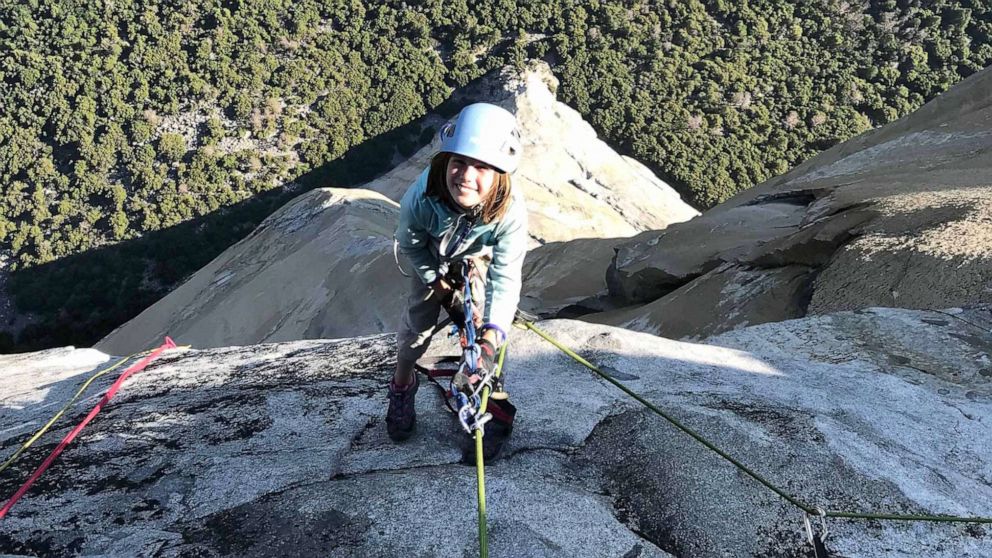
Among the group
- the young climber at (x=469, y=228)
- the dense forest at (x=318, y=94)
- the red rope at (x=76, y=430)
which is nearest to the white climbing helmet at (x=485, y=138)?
the young climber at (x=469, y=228)

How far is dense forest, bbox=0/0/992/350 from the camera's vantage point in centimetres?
3709

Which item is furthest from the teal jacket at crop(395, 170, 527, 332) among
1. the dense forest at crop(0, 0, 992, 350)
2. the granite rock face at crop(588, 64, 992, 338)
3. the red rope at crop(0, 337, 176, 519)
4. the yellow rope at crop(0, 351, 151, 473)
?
the dense forest at crop(0, 0, 992, 350)

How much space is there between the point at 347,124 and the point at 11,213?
20555 millimetres

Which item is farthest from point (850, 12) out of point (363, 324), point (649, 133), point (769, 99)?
point (363, 324)

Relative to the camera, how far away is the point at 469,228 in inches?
137

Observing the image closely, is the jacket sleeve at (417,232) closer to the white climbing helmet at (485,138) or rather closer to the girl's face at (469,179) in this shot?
the girl's face at (469,179)

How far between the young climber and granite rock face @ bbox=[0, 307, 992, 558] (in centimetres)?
64

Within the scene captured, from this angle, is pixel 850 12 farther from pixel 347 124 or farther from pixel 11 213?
pixel 11 213

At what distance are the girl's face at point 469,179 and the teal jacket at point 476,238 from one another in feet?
0.62

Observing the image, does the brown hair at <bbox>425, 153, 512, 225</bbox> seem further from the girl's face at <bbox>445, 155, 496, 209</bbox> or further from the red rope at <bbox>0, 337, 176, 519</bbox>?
the red rope at <bbox>0, 337, 176, 519</bbox>

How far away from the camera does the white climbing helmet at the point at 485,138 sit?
3.11 m

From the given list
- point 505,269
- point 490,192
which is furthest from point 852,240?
point 490,192

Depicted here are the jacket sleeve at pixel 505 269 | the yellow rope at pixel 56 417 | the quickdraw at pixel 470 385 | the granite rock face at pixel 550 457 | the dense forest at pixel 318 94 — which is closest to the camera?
the quickdraw at pixel 470 385

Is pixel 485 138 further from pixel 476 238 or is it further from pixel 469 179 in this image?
pixel 476 238
